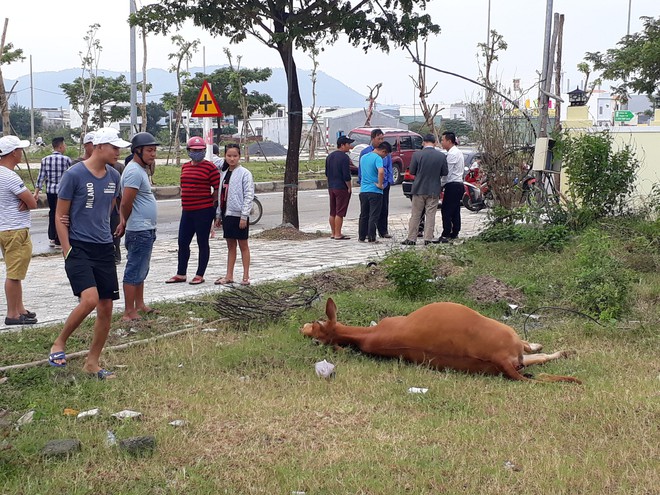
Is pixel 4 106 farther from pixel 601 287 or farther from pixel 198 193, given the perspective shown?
pixel 601 287

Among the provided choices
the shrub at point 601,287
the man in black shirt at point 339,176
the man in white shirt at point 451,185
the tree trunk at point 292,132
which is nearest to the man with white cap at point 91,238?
the shrub at point 601,287

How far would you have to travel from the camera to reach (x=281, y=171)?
107ft

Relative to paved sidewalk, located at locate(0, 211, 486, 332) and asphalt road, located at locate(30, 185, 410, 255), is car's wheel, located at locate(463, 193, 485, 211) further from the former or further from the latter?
paved sidewalk, located at locate(0, 211, 486, 332)

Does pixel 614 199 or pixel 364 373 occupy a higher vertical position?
pixel 614 199

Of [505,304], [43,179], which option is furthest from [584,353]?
[43,179]

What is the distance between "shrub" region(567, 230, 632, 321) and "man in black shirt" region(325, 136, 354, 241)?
18.6ft

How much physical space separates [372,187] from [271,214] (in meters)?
6.03

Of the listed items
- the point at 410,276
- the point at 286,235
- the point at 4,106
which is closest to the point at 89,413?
the point at 410,276

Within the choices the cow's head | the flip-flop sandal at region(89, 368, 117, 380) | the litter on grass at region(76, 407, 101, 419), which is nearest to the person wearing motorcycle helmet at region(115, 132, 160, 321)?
the flip-flop sandal at region(89, 368, 117, 380)

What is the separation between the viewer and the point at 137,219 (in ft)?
26.7

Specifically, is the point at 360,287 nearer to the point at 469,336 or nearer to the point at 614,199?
the point at 469,336

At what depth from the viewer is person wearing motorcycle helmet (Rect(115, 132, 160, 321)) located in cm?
802

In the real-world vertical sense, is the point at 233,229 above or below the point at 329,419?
above

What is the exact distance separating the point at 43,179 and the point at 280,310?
6.01 metres
